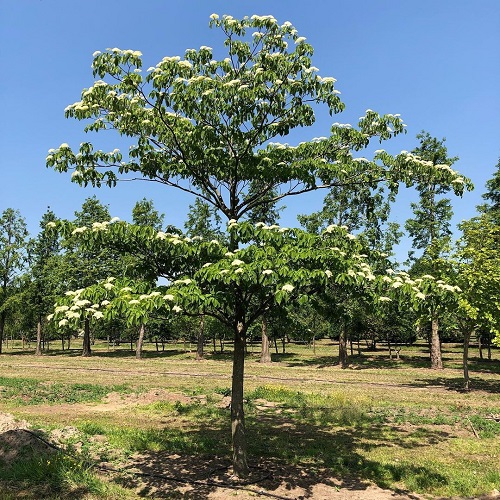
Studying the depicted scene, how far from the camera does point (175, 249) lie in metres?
7.82

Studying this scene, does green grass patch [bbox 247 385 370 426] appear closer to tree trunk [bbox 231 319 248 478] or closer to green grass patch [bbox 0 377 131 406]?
tree trunk [bbox 231 319 248 478]

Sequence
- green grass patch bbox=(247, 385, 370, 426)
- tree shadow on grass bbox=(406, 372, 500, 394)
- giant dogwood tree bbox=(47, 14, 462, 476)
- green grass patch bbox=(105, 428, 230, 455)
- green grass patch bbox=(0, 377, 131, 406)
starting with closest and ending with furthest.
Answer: giant dogwood tree bbox=(47, 14, 462, 476) → green grass patch bbox=(105, 428, 230, 455) → green grass patch bbox=(247, 385, 370, 426) → green grass patch bbox=(0, 377, 131, 406) → tree shadow on grass bbox=(406, 372, 500, 394)

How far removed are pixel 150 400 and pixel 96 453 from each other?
7.88 m

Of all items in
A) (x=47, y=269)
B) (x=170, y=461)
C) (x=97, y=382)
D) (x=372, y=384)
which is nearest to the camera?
(x=170, y=461)

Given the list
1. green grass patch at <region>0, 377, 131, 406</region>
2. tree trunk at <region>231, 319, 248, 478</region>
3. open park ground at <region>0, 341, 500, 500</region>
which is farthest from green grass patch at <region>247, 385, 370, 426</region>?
green grass patch at <region>0, 377, 131, 406</region>

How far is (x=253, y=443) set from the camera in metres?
11.9

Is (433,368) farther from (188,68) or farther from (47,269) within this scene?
(47,269)

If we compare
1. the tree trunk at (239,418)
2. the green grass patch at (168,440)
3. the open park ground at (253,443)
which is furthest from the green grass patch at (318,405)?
the tree trunk at (239,418)

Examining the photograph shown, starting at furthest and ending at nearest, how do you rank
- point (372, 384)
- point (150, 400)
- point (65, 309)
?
point (372, 384)
point (150, 400)
point (65, 309)

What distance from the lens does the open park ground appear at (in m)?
8.53

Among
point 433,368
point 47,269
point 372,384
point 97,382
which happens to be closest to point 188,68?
point 97,382

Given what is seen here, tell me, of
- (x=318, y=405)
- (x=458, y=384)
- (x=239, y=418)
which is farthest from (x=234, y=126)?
(x=458, y=384)

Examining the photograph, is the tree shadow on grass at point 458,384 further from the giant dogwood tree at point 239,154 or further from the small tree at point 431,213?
the giant dogwood tree at point 239,154

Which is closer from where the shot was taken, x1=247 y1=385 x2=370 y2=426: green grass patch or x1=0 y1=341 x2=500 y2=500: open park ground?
x1=0 y1=341 x2=500 y2=500: open park ground
